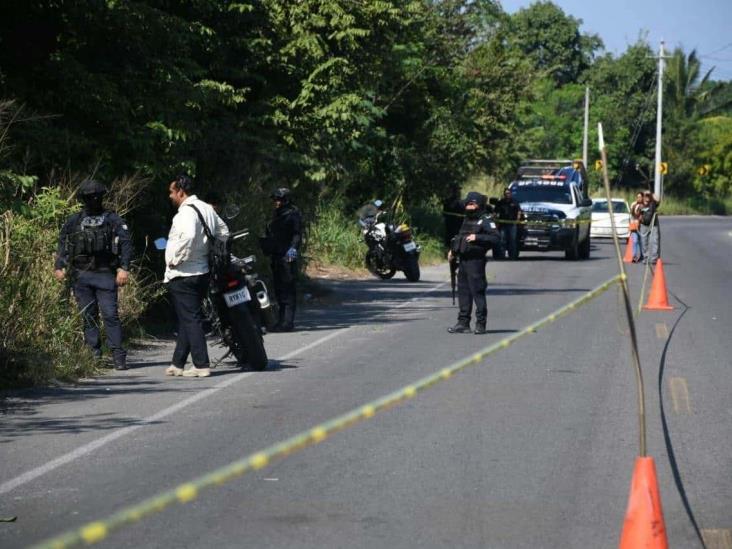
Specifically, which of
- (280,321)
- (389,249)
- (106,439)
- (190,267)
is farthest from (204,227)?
(389,249)

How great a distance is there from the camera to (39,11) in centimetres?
1570

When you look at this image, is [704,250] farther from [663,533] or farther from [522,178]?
[663,533]

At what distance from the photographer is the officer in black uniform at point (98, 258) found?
12.9 metres

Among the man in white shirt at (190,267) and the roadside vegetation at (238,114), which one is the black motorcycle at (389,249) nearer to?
the roadside vegetation at (238,114)

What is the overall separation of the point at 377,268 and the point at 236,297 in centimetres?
1454

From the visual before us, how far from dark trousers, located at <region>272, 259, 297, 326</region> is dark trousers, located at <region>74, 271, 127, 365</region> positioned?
3906 millimetres

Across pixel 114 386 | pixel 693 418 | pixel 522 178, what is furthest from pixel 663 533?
pixel 522 178

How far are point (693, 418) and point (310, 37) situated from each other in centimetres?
1396

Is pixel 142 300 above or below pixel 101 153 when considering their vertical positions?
below

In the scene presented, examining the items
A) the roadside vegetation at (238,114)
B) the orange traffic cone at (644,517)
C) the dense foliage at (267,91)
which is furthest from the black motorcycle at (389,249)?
the orange traffic cone at (644,517)

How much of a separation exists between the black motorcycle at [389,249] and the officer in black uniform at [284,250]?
899 cm

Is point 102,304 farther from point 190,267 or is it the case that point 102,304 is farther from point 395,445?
point 395,445

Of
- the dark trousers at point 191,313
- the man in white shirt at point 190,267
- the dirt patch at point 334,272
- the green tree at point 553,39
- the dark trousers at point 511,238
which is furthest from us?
the green tree at point 553,39

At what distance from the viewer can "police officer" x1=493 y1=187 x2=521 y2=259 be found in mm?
33125
